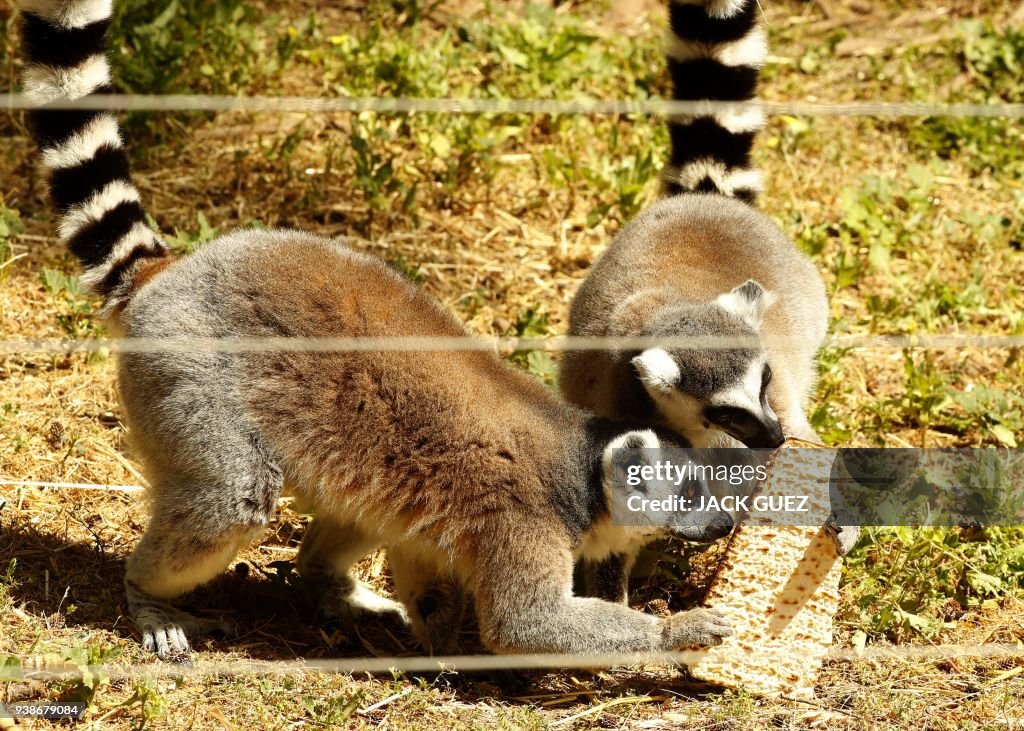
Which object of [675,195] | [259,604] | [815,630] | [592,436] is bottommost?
[259,604]

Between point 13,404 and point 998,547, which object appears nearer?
point 998,547

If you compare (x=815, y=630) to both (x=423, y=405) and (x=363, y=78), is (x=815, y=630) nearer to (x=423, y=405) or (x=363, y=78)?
(x=423, y=405)

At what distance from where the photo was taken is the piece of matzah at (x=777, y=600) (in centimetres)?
384

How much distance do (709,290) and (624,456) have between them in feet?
4.10

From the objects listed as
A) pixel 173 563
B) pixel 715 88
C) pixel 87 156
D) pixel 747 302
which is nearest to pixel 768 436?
pixel 747 302

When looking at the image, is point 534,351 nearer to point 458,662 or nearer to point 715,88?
point 715,88

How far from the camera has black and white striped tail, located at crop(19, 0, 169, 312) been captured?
3.86 metres

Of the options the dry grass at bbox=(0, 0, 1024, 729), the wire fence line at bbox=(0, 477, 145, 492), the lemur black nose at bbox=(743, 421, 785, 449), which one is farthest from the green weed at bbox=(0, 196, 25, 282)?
the lemur black nose at bbox=(743, 421, 785, 449)

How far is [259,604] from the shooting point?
174 inches

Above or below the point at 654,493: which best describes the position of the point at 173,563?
below

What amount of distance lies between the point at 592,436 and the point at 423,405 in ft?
1.99

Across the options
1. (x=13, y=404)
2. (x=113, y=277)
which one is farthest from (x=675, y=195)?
(x=13, y=404)

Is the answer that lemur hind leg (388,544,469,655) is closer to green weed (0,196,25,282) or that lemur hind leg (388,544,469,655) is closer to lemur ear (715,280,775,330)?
lemur ear (715,280,775,330)

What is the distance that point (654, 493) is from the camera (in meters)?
3.92
